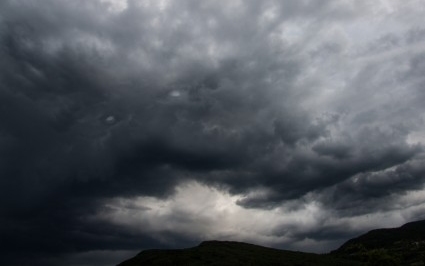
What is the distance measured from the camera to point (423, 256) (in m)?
175

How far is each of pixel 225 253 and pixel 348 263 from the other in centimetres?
5014

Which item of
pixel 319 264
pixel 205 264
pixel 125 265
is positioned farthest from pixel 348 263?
pixel 125 265

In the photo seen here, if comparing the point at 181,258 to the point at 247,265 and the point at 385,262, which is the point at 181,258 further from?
the point at 385,262

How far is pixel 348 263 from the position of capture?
177 metres

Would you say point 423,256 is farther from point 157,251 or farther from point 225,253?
point 157,251

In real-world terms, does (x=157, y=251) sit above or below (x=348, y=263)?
above

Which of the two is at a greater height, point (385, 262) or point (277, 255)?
point (277, 255)

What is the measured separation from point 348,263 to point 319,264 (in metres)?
12.3

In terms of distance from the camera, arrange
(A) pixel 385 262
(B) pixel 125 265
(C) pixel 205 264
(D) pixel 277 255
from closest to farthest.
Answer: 1. (A) pixel 385 262
2. (C) pixel 205 264
3. (B) pixel 125 265
4. (D) pixel 277 255

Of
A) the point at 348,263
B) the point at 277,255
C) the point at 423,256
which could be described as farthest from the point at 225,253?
the point at 423,256

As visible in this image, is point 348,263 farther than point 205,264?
Yes

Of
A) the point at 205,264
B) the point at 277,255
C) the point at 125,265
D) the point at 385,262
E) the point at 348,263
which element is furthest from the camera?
the point at 277,255

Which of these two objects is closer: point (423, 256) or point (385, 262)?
point (385, 262)

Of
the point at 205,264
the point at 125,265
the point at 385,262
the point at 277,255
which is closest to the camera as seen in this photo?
the point at 385,262
